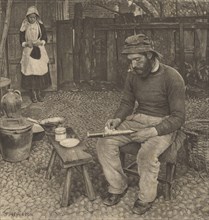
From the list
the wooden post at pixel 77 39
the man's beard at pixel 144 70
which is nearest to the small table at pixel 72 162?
the man's beard at pixel 144 70

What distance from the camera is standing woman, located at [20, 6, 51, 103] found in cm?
807

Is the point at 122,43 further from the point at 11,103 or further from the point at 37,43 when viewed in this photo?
the point at 11,103

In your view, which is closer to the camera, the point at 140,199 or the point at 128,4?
the point at 140,199

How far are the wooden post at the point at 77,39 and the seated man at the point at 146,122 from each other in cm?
479

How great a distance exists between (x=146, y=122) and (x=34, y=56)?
4099 mm

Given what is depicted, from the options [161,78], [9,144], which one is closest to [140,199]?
[161,78]

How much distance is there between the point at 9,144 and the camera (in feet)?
18.3

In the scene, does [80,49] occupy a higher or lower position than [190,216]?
higher

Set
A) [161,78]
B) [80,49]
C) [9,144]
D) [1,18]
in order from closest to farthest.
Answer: [161,78], [9,144], [1,18], [80,49]

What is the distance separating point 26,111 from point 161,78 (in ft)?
13.0

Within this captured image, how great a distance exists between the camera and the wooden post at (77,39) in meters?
9.32

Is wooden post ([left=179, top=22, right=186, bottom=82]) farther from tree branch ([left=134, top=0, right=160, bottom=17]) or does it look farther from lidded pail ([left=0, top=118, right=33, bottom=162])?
lidded pail ([left=0, top=118, right=33, bottom=162])

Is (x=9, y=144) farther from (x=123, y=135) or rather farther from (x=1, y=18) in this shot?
(x=1, y=18)

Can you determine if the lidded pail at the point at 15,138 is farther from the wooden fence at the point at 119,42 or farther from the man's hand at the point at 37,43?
the wooden fence at the point at 119,42
